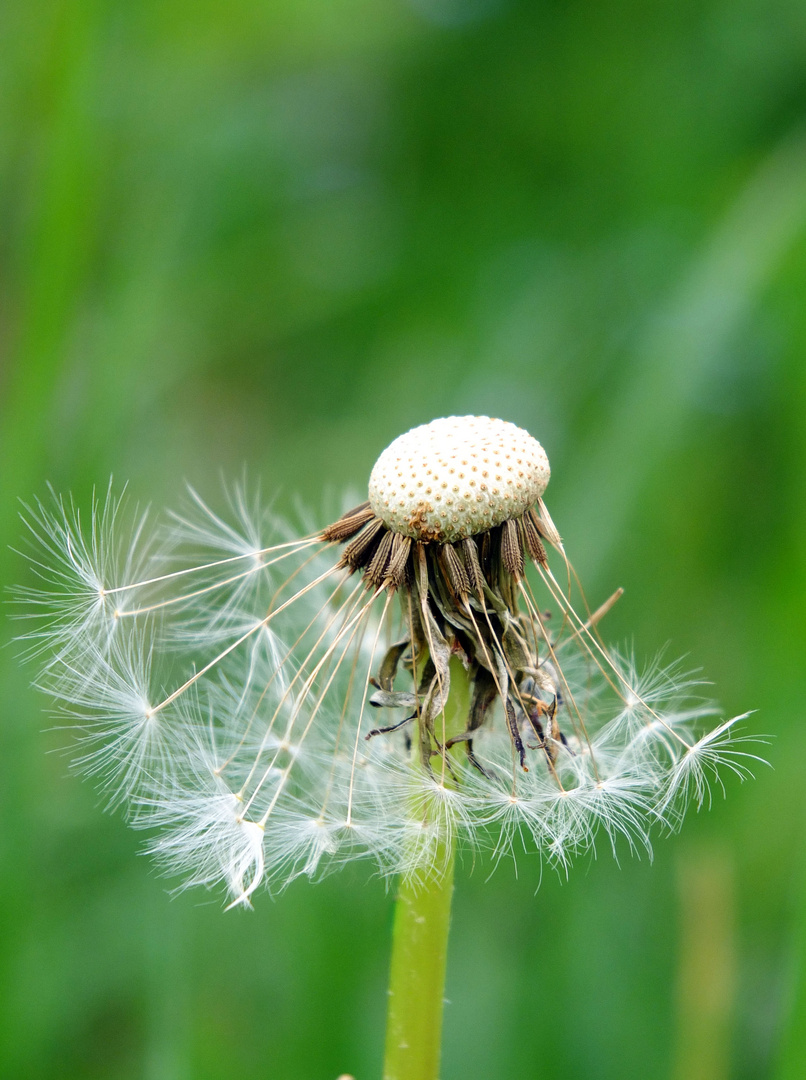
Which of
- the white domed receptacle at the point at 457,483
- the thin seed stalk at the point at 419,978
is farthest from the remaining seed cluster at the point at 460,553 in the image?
the thin seed stalk at the point at 419,978

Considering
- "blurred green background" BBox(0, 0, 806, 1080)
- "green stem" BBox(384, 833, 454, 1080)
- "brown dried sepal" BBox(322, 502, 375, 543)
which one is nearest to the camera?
"green stem" BBox(384, 833, 454, 1080)

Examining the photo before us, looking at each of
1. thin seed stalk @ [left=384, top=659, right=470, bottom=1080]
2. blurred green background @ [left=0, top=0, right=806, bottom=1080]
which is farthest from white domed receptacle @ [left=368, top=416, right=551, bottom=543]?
blurred green background @ [left=0, top=0, right=806, bottom=1080]

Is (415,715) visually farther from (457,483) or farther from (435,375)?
(435,375)

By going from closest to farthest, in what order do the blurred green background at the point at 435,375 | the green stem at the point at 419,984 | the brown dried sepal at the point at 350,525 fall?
the green stem at the point at 419,984 < the brown dried sepal at the point at 350,525 < the blurred green background at the point at 435,375

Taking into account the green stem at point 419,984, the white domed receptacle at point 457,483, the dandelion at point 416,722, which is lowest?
the green stem at point 419,984

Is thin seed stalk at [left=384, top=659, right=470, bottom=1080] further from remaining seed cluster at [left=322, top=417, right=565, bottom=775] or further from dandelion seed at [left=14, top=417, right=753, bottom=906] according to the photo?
remaining seed cluster at [left=322, top=417, right=565, bottom=775]

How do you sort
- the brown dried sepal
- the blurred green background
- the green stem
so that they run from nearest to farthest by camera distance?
the green stem
the brown dried sepal
the blurred green background

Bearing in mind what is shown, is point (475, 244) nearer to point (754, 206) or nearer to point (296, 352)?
point (296, 352)

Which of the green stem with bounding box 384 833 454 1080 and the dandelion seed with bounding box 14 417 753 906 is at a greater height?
the dandelion seed with bounding box 14 417 753 906

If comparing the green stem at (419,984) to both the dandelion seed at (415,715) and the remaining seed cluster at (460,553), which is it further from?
the remaining seed cluster at (460,553)
